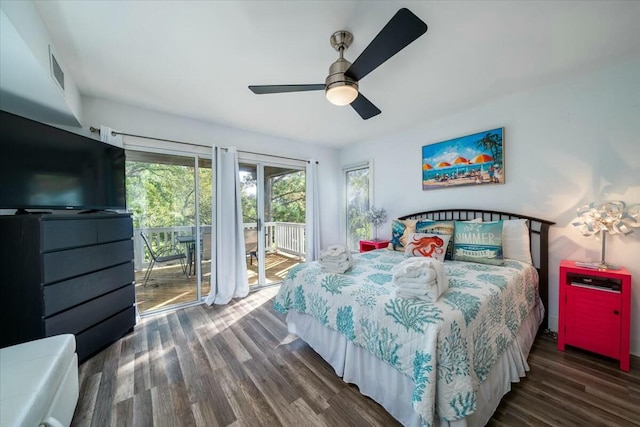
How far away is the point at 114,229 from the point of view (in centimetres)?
222

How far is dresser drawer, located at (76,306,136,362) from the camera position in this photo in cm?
192

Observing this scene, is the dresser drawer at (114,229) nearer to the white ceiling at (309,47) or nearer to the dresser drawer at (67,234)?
the dresser drawer at (67,234)

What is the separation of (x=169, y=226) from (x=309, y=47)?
8.68 feet

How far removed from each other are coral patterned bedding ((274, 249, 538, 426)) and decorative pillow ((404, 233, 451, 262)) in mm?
248

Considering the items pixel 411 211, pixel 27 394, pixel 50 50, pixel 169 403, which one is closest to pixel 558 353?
pixel 411 211

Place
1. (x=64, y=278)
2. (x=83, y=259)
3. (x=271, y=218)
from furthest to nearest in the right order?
(x=271, y=218) < (x=83, y=259) < (x=64, y=278)

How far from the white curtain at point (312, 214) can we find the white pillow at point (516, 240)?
2634 millimetres

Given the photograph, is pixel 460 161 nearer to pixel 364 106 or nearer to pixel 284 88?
pixel 364 106

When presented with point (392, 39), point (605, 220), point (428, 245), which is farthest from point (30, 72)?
point (605, 220)

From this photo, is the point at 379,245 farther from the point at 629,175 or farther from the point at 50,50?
the point at 50,50

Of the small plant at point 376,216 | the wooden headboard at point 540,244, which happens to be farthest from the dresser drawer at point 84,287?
the wooden headboard at point 540,244

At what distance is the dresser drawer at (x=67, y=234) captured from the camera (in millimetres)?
1710

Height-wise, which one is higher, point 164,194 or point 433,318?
point 164,194

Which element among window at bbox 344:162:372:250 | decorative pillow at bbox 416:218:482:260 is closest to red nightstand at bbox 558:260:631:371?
decorative pillow at bbox 416:218:482:260
